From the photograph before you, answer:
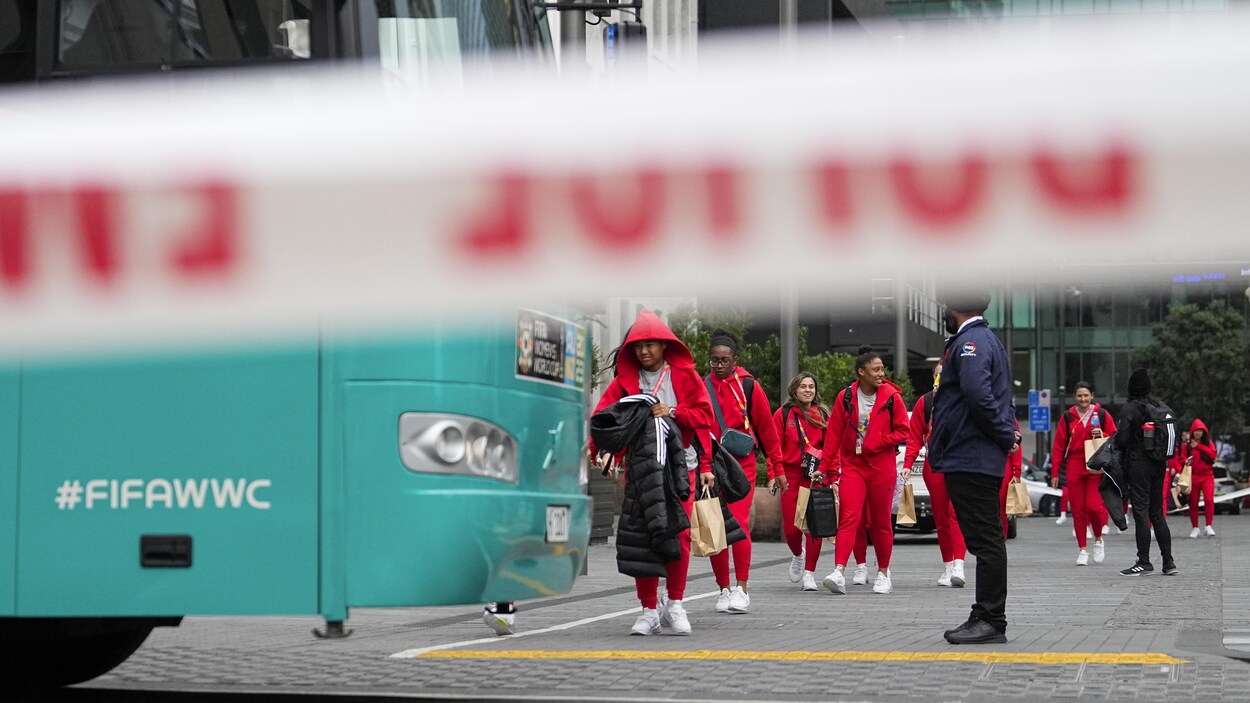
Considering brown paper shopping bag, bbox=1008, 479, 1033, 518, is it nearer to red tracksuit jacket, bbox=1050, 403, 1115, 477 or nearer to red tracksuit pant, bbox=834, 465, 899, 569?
red tracksuit jacket, bbox=1050, 403, 1115, 477

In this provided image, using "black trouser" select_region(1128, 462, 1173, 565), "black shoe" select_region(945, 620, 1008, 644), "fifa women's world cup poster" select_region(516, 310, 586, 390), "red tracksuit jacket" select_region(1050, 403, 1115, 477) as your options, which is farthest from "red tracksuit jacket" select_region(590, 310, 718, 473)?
"red tracksuit jacket" select_region(1050, 403, 1115, 477)

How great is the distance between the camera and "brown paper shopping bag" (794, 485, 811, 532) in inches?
543

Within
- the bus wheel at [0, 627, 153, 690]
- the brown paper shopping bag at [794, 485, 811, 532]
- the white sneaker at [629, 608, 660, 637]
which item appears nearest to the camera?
the bus wheel at [0, 627, 153, 690]

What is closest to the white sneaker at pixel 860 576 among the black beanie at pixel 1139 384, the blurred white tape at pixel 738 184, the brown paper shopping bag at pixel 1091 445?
the black beanie at pixel 1139 384

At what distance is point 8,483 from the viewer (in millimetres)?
5816

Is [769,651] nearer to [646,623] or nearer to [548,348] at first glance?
[646,623]

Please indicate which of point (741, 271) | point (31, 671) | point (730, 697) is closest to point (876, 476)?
point (730, 697)

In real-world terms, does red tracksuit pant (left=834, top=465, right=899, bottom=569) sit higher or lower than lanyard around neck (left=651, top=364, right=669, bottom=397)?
lower

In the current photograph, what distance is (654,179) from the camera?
3.29 meters

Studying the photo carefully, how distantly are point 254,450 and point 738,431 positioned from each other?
6.09 m

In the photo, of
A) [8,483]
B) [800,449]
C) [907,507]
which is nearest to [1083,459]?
[907,507]

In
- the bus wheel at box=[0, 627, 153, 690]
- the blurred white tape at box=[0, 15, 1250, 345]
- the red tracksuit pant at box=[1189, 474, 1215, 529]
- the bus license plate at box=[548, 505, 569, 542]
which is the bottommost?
the red tracksuit pant at box=[1189, 474, 1215, 529]

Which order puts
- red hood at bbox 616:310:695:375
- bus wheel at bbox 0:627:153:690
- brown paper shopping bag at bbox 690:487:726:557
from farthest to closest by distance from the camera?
brown paper shopping bag at bbox 690:487:726:557 → red hood at bbox 616:310:695:375 → bus wheel at bbox 0:627:153:690

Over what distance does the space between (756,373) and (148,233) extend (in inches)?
1143
